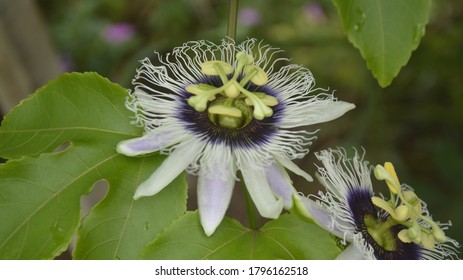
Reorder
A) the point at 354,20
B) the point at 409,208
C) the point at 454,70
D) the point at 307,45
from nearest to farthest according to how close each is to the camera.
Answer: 1. the point at 354,20
2. the point at 409,208
3. the point at 454,70
4. the point at 307,45

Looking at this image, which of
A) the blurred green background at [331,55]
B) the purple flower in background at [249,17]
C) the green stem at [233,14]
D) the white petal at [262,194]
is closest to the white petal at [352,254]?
the white petal at [262,194]

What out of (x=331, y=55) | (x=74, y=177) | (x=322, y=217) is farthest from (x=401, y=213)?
(x=331, y=55)

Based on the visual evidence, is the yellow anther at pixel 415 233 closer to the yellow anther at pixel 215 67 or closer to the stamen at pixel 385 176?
the stamen at pixel 385 176

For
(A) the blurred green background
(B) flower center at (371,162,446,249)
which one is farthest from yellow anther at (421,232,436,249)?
(A) the blurred green background

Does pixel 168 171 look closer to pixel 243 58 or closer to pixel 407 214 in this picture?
pixel 243 58
